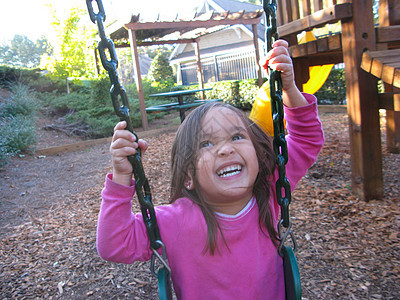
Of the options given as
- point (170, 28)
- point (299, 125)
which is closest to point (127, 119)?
point (299, 125)

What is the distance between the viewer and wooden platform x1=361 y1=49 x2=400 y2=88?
2363mm

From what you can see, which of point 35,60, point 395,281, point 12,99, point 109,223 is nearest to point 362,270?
point 395,281

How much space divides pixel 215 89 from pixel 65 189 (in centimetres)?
915

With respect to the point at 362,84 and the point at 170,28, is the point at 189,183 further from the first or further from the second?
the point at 170,28

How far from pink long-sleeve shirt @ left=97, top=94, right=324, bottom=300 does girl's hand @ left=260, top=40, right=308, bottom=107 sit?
0.48m

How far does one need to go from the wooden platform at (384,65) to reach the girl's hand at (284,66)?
1.30 meters

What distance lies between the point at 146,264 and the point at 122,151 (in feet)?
6.08

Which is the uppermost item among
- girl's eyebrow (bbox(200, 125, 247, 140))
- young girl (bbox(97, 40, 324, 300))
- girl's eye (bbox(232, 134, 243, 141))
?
girl's eyebrow (bbox(200, 125, 247, 140))

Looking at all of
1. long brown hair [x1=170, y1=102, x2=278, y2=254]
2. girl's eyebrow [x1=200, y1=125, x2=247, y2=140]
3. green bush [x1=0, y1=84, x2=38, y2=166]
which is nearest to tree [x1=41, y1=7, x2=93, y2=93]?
green bush [x1=0, y1=84, x2=38, y2=166]

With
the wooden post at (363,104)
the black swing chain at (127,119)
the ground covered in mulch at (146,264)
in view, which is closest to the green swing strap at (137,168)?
the black swing chain at (127,119)

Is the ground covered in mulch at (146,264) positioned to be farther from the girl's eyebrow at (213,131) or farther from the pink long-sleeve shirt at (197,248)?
the girl's eyebrow at (213,131)

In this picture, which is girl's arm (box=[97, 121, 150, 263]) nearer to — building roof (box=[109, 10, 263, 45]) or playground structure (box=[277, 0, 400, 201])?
playground structure (box=[277, 0, 400, 201])

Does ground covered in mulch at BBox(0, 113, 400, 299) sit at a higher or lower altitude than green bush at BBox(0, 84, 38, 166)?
lower

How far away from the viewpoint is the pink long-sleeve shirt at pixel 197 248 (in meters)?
1.21
